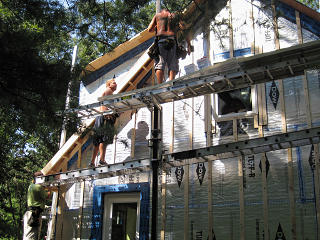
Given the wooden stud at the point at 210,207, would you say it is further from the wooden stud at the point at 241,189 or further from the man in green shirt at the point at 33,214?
the man in green shirt at the point at 33,214

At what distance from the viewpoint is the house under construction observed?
5.73 m

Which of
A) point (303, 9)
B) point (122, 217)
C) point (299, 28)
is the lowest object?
point (122, 217)

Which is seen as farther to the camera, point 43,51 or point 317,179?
point 317,179

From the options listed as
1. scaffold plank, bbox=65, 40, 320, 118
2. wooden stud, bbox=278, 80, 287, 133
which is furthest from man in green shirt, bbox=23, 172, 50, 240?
wooden stud, bbox=278, 80, 287, 133

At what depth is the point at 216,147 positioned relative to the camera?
5.49 meters

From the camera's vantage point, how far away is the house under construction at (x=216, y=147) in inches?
225

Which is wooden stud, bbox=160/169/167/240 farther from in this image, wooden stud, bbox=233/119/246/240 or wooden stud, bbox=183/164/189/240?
wooden stud, bbox=233/119/246/240

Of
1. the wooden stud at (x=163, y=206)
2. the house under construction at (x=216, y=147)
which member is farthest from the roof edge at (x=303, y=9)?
the wooden stud at (x=163, y=206)

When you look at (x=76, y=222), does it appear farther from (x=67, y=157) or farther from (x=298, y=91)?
(x=298, y=91)

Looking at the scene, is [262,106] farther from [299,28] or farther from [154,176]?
[154,176]

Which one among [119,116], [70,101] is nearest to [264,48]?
[119,116]

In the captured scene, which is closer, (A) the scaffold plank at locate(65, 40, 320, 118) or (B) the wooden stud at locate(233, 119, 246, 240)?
(A) the scaffold plank at locate(65, 40, 320, 118)

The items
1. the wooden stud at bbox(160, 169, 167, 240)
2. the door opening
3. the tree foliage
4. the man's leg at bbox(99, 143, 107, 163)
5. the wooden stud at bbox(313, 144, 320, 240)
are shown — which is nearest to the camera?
the tree foliage

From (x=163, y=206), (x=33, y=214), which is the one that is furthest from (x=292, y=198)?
(x=33, y=214)
